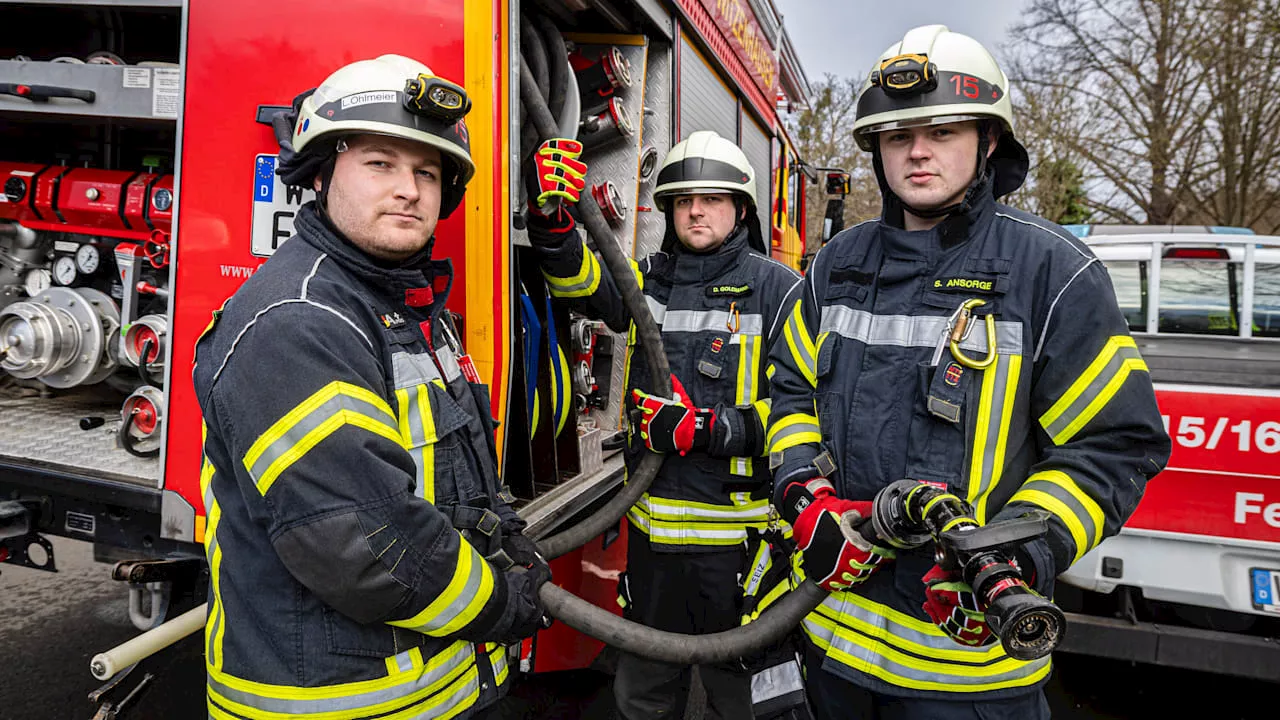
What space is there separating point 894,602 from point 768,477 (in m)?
0.98

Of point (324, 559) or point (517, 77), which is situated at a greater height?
point (517, 77)

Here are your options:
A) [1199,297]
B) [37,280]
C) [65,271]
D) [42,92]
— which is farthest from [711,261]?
[37,280]

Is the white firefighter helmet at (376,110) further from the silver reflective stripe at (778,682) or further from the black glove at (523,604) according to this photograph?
the silver reflective stripe at (778,682)

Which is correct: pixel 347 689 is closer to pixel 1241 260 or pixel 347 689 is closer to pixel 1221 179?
pixel 1241 260

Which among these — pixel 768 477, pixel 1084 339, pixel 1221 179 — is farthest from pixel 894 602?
pixel 1221 179

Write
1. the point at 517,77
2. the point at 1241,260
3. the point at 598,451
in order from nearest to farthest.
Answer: the point at 517,77, the point at 1241,260, the point at 598,451

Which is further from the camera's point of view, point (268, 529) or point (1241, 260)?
point (1241, 260)

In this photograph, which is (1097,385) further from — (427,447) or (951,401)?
(427,447)

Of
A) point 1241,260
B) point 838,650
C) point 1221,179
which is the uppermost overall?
point 1221,179

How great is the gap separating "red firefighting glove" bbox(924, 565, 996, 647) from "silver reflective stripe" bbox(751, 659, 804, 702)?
56 centimetres

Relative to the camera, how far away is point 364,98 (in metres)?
1.61

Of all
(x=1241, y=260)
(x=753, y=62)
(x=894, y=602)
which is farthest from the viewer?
(x=753, y=62)

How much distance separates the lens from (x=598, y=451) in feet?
11.3

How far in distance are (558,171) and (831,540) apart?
1.46 m
